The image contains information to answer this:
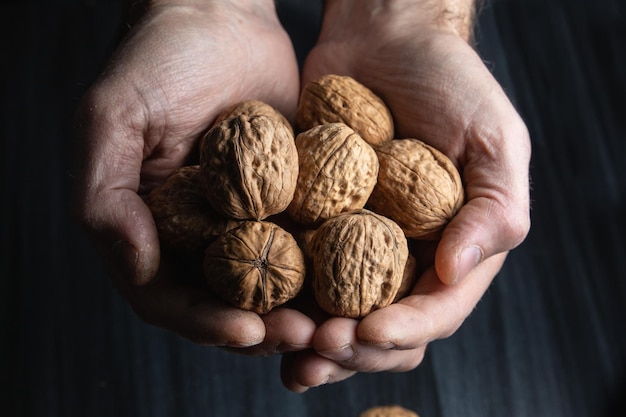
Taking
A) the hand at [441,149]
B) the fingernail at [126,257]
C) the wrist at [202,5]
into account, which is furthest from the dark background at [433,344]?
the fingernail at [126,257]

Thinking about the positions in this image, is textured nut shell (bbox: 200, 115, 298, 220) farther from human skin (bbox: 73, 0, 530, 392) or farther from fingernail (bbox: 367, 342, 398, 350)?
fingernail (bbox: 367, 342, 398, 350)

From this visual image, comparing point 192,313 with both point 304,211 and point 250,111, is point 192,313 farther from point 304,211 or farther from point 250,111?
point 250,111

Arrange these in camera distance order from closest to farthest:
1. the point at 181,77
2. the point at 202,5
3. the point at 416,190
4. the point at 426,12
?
the point at 416,190 < the point at 181,77 < the point at 202,5 < the point at 426,12

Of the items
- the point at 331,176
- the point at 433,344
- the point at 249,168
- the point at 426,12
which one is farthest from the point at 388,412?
the point at 426,12

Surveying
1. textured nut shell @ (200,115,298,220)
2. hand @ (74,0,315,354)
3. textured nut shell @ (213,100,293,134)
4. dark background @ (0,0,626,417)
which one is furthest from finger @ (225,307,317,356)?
dark background @ (0,0,626,417)

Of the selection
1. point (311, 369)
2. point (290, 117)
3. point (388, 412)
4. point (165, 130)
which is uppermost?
point (165, 130)

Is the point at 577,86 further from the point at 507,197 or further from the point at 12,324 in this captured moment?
the point at 12,324

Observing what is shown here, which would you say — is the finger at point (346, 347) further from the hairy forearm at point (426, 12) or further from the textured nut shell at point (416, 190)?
the hairy forearm at point (426, 12)
